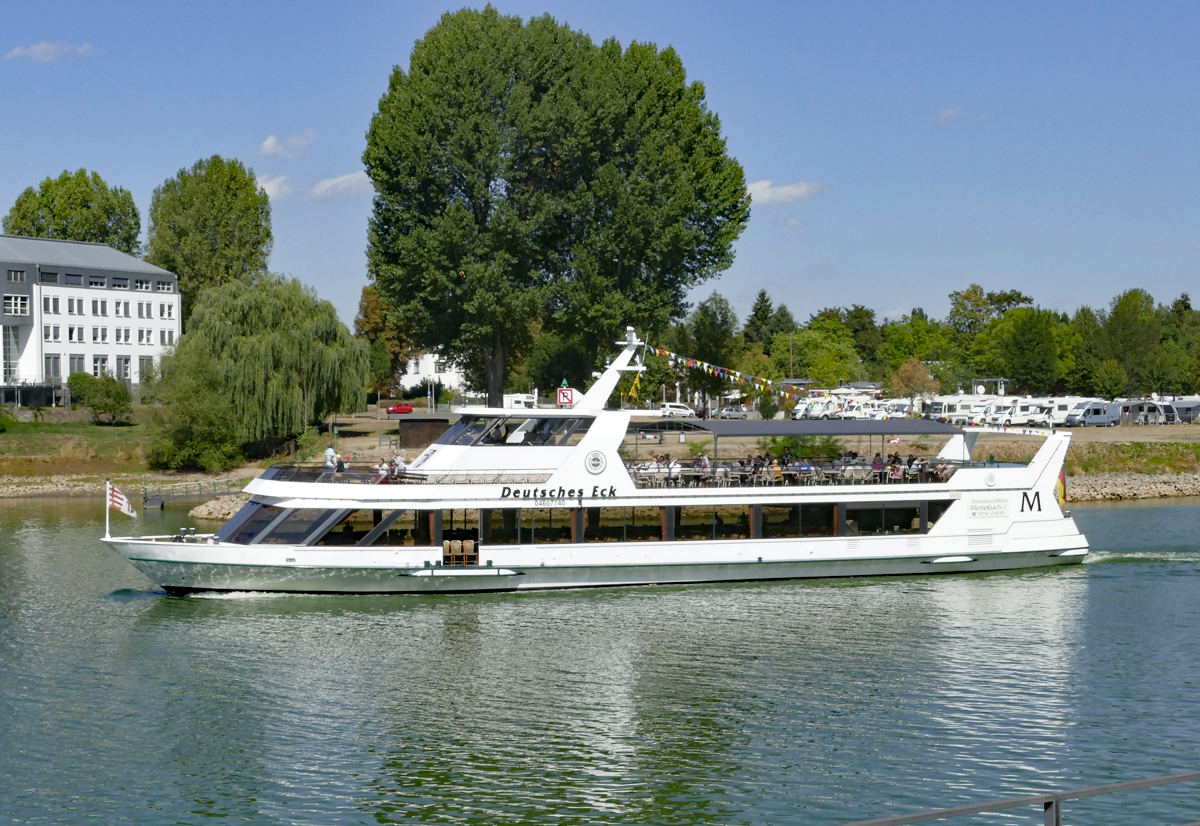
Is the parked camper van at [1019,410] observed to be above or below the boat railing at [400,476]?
above

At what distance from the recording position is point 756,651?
73.3ft

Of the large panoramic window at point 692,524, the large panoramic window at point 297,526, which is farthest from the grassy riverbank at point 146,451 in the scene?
the large panoramic window at point 297,526

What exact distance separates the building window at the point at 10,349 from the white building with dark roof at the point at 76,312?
0.07 meters

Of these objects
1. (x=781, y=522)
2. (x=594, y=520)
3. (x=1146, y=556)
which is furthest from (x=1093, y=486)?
(x=594, y=520)

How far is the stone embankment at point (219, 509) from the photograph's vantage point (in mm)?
44812

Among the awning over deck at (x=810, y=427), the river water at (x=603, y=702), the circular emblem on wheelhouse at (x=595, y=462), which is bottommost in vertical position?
the river water at (x=603, y=702)

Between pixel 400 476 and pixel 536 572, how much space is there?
4.05 m

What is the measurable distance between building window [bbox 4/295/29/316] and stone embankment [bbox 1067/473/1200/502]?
6726 centimetres

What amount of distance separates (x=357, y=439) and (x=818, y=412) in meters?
28.3

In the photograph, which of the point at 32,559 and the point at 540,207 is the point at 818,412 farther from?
the point at 32,559

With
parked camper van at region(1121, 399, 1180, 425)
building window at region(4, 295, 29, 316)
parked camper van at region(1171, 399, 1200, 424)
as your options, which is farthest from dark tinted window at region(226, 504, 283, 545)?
parked camper van at region(1171, 399, 1200, 424)

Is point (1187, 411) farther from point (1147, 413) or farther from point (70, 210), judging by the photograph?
point (70, 210)

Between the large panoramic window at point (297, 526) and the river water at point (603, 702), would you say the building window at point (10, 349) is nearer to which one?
the river water at point (603, 702)

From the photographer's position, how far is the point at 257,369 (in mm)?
56000
